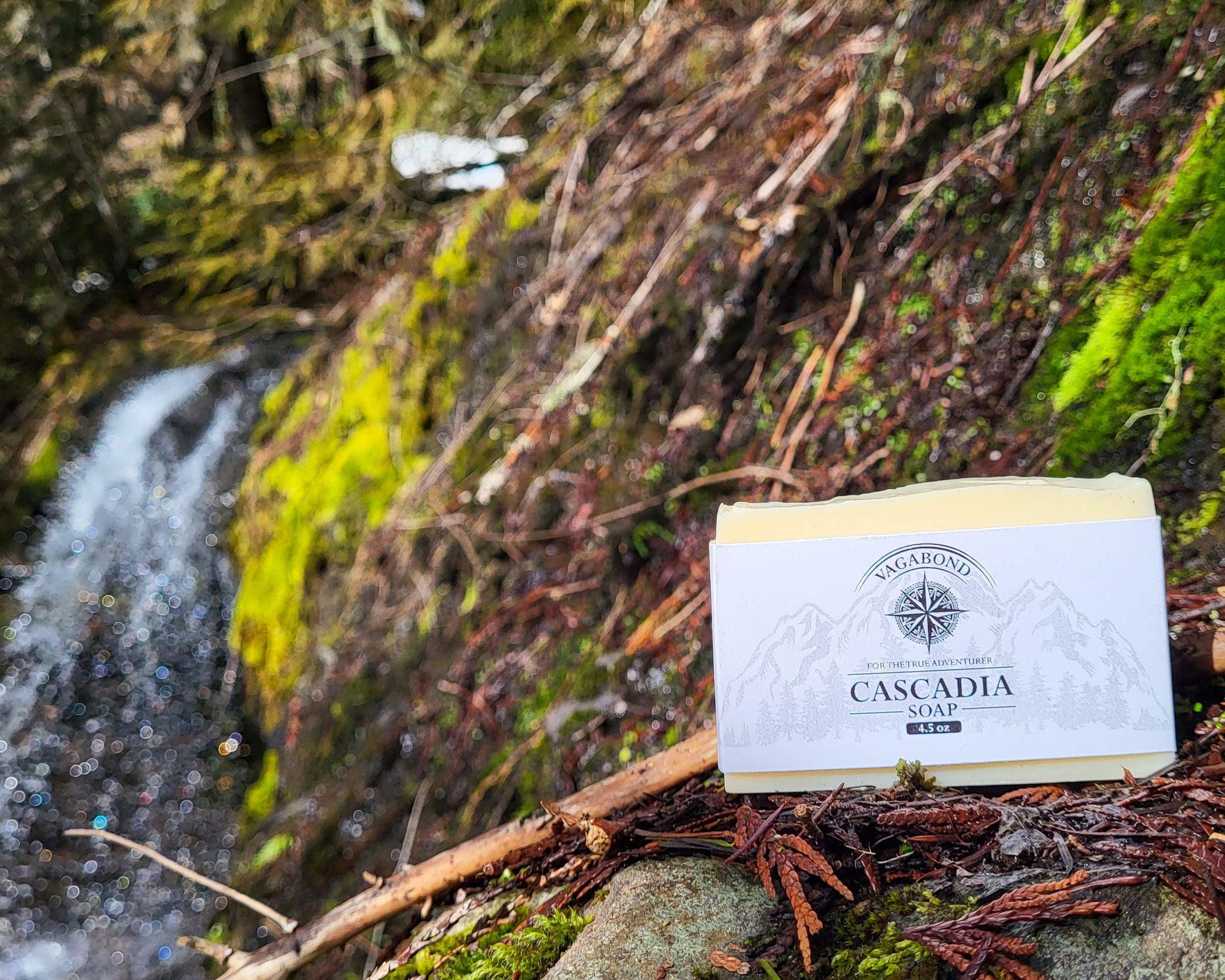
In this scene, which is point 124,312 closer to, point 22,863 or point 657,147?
point 22,863

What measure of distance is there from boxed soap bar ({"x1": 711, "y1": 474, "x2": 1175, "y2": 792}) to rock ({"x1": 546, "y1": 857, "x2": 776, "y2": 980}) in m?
0.17

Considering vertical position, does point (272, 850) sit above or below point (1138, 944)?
below

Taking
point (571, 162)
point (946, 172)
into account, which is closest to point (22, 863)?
point (571, 162)

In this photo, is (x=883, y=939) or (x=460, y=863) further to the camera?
(x=460, y=863)

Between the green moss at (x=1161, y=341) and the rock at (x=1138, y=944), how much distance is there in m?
0.89

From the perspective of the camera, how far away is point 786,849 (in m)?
1.13

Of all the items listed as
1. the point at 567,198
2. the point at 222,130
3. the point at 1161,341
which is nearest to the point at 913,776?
the point at 1161,341

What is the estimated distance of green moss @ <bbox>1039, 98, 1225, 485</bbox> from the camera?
1499 mm

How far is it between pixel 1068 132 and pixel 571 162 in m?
2.39

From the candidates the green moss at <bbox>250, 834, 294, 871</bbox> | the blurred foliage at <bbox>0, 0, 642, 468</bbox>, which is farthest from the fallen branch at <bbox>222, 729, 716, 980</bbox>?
the blurred foliage at <bbox>0, 0, 642, 468</bbox>

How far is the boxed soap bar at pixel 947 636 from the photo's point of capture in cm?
117

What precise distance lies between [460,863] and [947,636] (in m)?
0.98

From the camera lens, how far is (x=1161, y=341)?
1.56m

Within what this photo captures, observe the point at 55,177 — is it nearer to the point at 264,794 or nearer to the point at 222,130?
the point at 222,130
